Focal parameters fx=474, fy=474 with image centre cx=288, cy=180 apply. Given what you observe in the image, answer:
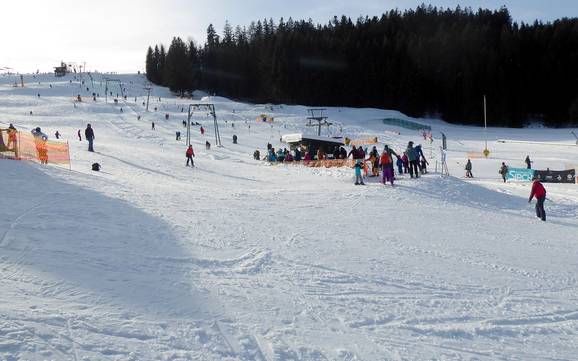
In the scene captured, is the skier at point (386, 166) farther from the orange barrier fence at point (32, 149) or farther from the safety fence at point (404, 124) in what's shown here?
the safety fence at point (404, 124)

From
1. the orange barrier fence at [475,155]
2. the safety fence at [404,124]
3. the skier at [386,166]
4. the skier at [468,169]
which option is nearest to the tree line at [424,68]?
the safety fence at [404,124]

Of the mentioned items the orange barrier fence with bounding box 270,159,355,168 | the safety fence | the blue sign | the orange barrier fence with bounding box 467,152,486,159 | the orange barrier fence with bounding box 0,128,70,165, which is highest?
the safety fence

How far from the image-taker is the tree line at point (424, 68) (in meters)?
66.9

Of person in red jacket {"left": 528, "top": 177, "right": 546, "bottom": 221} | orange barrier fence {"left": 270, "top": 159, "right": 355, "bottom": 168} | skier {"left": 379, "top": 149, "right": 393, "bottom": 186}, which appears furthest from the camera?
orange barrier fence {"left": 270, "top": 159, "right": 355, "bottom": 168}

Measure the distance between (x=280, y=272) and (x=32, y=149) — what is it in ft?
45.1

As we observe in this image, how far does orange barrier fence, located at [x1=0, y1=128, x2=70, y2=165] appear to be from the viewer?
51.5 feet

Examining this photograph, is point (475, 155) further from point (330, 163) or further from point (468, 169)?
point (330, 163)

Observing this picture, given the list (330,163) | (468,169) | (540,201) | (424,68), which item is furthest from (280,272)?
(424,68)

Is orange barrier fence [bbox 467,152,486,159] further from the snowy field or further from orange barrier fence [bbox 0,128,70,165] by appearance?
orange barrier fence [bbox 0,128,70,165]

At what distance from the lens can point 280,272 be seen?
6781mm

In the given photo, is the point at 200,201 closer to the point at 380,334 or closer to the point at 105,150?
the point at 380,334

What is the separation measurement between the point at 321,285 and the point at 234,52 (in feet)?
283

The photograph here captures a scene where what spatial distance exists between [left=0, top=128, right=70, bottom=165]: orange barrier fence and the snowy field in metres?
1.70

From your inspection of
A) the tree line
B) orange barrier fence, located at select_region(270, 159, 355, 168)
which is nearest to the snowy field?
orange barrier fence, located at select_region(270, 159, 355, 168)
